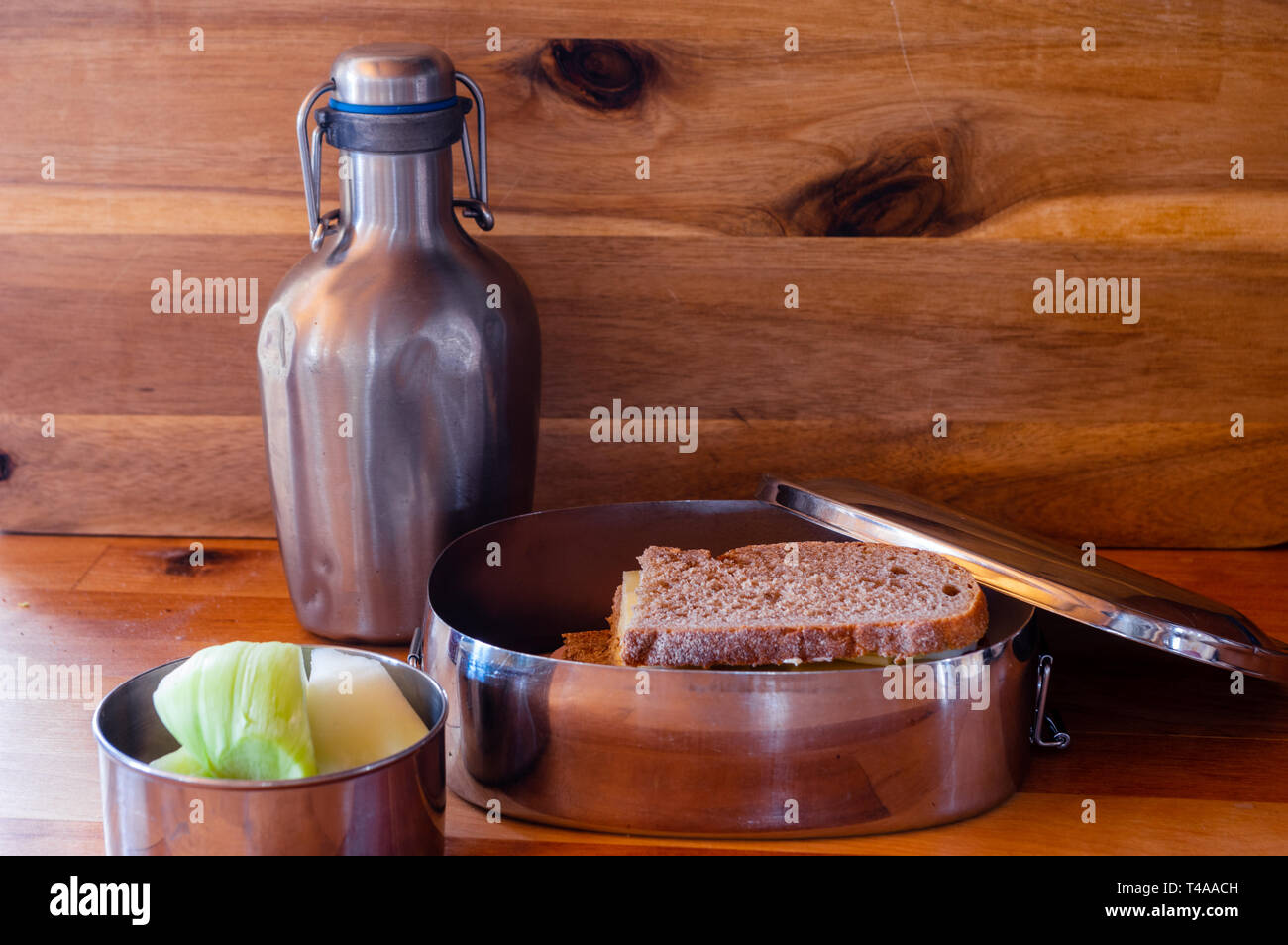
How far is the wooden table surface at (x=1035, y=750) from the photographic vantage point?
2.20 ft

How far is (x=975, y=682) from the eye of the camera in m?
0.67

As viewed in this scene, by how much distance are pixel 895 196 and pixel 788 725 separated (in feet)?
1.62

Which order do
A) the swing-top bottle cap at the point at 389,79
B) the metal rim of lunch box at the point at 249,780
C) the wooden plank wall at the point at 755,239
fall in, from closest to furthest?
the metal rim of lunch box at the point at 249,780 < the swing-top bottle cap at the point at 389,79 < the wooden plank wall at the point at 755,239

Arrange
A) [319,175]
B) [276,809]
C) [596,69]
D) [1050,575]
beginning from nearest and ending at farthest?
1. [276,809]
2. [1050,575]
3. [319,175]
4. [596,69]

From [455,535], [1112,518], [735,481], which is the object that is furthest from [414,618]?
[1112,518]

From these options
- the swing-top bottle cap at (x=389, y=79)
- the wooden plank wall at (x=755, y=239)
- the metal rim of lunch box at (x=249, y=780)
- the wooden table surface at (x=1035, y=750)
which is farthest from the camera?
the wooden plank wall at (x=755, y=239)

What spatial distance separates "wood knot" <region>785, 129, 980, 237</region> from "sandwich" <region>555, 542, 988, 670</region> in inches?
11.4

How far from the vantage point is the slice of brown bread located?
0.70 m

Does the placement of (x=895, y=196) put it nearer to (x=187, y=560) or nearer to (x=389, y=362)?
(x=389, y=362)

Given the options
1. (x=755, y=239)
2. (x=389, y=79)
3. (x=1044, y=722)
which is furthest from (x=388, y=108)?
(x=1044, y=722)

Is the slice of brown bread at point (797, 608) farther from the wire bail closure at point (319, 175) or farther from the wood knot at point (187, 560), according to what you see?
the wood knot at point (187, 560)

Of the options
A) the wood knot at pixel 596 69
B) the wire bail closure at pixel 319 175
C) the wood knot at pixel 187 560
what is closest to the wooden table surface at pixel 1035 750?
the wood knot at pixel 187 560

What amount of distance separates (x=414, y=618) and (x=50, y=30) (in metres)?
0.52

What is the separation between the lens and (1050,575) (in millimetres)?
726
